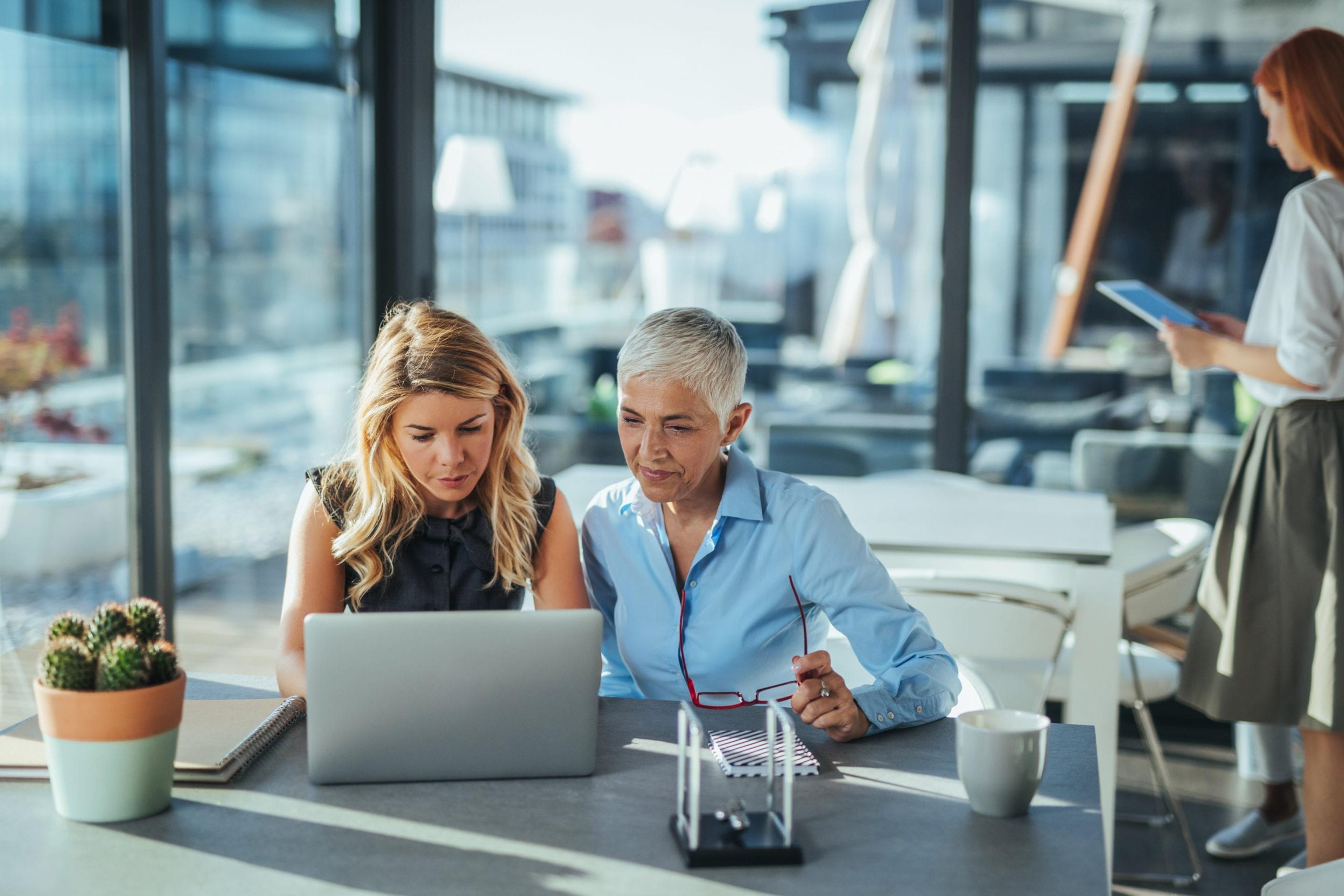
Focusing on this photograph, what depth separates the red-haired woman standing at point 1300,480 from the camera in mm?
2842

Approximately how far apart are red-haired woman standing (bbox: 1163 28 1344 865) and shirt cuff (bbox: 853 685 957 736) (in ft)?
4.98

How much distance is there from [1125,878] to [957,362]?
178cm

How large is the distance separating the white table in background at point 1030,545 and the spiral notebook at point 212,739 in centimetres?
105

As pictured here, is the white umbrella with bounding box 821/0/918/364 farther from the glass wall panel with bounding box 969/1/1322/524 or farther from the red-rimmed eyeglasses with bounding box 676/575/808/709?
the red-rimmed eyeglasses with bounding box 676/575/808/709

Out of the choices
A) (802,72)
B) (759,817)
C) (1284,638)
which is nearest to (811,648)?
(759,817)

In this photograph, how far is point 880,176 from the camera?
4.30 m

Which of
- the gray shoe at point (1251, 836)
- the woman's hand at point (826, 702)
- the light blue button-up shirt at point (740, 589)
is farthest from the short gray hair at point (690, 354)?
the gray shoe at point (1251, 836)

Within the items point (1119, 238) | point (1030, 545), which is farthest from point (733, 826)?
point (1119, 238)

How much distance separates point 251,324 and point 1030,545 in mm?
2326

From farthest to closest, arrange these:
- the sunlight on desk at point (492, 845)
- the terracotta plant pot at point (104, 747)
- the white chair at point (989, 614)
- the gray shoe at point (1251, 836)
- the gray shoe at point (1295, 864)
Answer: the gray shoe at point (1251, 836), the gray shoe at point (1295, 864), the white chair at point (989, 614), the terracotta plant pot at point (104, 747), the sunlight on desk at point (492, 845)

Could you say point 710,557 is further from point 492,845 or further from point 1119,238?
point 1119,238

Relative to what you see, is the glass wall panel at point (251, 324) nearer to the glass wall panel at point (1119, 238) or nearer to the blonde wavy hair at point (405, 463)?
the blonde wavy hair at point (405, 463)

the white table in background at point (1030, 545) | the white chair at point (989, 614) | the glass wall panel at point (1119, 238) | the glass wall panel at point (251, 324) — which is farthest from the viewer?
the glass wall panel at point (1119, 238)

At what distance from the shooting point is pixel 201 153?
3.53 meters
